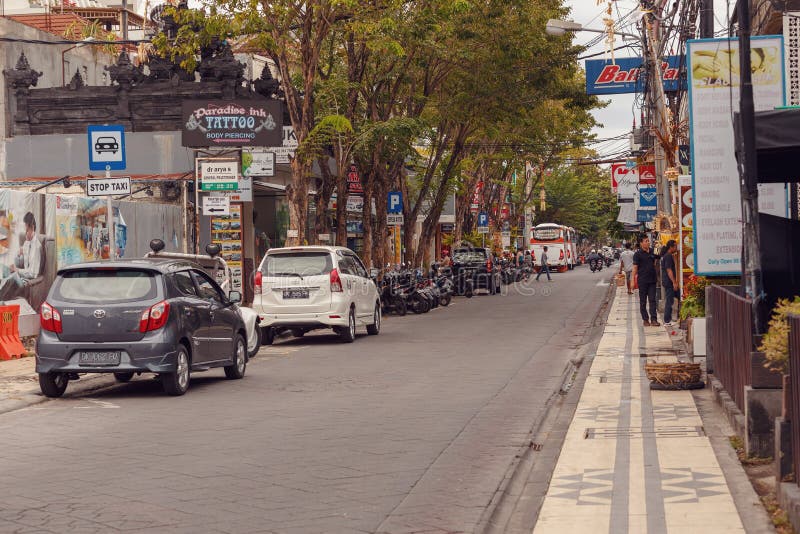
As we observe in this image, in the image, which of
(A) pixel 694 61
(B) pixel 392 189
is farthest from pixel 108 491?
(B) pixel 392 189

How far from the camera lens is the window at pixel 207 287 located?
615 inches

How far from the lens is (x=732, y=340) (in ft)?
37.6

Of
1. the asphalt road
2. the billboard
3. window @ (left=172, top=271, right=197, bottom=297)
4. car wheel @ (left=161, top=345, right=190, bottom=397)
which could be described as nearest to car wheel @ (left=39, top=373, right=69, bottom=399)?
the asphalt road

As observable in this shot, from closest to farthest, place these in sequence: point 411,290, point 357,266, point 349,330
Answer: point 349,330, point 357,266, point 411,290

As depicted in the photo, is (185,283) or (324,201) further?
(324,201)

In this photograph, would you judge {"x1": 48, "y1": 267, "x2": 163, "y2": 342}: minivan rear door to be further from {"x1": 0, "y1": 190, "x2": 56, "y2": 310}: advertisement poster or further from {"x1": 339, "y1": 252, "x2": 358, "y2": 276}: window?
{"x1": 339, "y1": 252, "x2": 358, "y2": 276}: window

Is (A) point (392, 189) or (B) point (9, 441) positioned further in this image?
(A) point (392, 189)

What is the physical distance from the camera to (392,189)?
42844 millimetres

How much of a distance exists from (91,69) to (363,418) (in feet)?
120

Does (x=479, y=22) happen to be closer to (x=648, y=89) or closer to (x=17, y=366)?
(x=648, y=89)

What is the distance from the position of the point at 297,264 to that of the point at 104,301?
28.2 feet

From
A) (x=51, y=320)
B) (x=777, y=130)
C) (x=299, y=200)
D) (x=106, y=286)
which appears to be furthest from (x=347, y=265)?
(x=777, y=130)

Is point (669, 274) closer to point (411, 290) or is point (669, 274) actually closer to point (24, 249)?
point (411, 290)

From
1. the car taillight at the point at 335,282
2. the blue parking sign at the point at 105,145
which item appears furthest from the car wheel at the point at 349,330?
the blue parking sign at the point at 105,145
